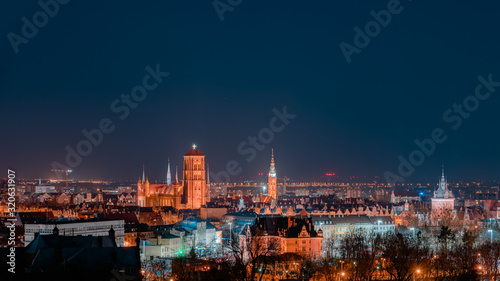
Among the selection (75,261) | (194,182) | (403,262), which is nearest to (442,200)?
(194,182)

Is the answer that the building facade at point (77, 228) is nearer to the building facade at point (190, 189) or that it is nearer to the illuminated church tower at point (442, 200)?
the building facade at point (190, 189)

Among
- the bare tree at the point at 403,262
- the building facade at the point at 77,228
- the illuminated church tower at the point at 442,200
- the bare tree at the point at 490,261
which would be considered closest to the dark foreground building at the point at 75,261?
the bare tree at the point at 403,262

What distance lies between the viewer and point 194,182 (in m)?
133

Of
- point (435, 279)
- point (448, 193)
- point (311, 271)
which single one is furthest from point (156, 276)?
point (448, 193)

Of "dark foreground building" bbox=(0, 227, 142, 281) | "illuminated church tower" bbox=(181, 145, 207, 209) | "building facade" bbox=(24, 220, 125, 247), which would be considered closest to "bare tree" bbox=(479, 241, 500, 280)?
"dark foreground building" bbox=(0, 227, 142, 281)

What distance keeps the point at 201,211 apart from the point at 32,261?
90.1 meters

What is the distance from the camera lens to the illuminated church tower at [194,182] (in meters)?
133

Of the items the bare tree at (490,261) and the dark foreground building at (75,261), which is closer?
the dark foreground building at (75,261)

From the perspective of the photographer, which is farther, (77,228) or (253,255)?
(77,228)

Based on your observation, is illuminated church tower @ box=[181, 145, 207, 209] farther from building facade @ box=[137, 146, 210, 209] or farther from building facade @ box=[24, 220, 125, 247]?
building facade @ box=[24, 220, 125, 247]

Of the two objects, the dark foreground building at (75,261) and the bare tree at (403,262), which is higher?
the dark foreground building at (75,261)

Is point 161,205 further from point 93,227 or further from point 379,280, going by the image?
point 379,280

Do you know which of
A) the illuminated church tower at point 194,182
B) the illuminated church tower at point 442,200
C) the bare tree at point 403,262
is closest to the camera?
the bare tree at point 403,262

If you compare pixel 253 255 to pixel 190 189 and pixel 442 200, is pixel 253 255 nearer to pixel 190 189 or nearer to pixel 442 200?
pixel 442 200
